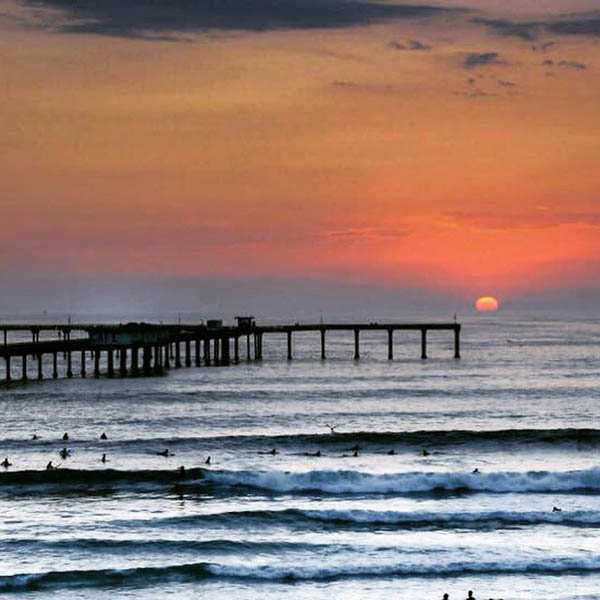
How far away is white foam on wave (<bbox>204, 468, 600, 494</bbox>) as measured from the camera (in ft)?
144

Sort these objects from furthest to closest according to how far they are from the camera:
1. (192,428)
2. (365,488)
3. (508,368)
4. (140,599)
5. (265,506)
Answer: (508,368), (192,428), (365,488), (265,506), (140,599)

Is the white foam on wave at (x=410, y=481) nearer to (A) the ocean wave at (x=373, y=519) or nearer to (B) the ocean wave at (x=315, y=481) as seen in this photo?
(B) the ocean wave at (x=315, y=481)

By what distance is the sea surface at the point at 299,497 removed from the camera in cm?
3173

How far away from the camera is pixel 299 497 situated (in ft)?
140

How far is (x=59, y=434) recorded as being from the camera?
58.3 m

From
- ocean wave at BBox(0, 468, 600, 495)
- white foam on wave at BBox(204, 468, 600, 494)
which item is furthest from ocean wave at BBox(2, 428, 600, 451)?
white foam on wave at BBox(204, 468, 600, 494)

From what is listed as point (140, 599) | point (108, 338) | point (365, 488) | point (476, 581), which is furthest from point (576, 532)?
point (108, 338)

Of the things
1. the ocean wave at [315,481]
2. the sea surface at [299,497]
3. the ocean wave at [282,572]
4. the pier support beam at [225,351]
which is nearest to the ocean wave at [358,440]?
the sea surface at [299,497]

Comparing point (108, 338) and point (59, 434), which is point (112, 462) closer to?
point (59, 434)

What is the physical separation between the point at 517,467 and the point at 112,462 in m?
17.7

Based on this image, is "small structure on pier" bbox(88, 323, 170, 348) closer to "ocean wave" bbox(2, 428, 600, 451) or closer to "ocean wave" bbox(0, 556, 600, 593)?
"ocean wave" bbox(2, 428, 600, 451)

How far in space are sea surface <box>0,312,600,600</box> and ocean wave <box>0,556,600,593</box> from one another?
7 centimetres

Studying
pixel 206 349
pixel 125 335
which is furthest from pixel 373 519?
pixel 206 349

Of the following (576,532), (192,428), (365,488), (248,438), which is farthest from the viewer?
(192,428)
